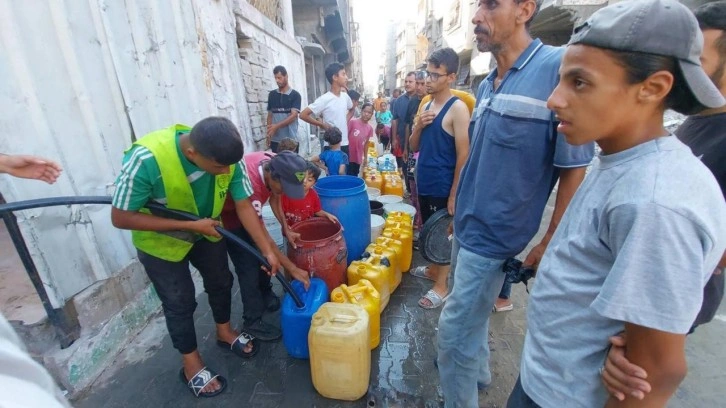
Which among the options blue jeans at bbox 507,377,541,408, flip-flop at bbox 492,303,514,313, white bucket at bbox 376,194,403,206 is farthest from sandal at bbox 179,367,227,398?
white bucket at bbox 376,194,403,206

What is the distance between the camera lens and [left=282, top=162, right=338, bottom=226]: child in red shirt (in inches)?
115

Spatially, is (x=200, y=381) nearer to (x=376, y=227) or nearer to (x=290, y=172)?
(x=290, y=172)

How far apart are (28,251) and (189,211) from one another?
107cm

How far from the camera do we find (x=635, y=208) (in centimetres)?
73

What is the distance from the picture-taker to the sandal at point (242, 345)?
252cm

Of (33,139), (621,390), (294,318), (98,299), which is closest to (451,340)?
(621,390)

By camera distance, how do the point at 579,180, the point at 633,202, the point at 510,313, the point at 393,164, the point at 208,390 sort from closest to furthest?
the point at 633,202 < the point at 579,180 < the point at 208,390 < the point at 510,313 < the point at 393,164

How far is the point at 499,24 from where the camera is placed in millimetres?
1503

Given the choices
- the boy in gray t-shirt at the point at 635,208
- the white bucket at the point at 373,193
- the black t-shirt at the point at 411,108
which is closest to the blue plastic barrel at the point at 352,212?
the white bucket at the point at 373,193

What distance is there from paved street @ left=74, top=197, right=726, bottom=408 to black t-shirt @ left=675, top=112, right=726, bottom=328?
4.39 feet

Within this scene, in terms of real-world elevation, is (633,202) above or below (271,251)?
above

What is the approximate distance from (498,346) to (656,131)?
7.49 feet

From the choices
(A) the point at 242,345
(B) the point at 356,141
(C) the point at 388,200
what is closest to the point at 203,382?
(A) the point at 242,345

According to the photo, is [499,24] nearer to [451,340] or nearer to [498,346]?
[451,340]
